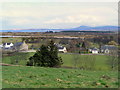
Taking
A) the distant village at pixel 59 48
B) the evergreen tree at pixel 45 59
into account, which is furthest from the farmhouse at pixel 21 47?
the evergreen tree at pixel 45 59

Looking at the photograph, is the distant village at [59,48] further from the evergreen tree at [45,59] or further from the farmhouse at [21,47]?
the evergreen tree at [45,59]

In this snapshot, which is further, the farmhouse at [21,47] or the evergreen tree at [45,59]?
the farmhouse at [21,47]

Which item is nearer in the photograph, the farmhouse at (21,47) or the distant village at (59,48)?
the distant village at (59,48)

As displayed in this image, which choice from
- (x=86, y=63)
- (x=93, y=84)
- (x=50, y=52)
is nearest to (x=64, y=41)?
(x=86, y=63)

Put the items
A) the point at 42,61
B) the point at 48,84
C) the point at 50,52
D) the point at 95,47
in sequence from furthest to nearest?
1. the point at 95,47
2. the point at 50,52
3. the point at 42,61
4. the point at 48,84

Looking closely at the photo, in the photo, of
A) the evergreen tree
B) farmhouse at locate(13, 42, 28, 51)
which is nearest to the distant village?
farmhouse at locate(13, 42, 28, 51)

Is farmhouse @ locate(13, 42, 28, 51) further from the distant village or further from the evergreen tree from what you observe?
the evergreen tree

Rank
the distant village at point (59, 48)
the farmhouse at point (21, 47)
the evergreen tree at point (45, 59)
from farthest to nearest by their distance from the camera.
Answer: the farmhouse at point (21, 47), the distant village at point (59, 48), the evergreen tree at point (45, 59)

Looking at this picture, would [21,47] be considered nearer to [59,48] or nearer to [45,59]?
[59,48]

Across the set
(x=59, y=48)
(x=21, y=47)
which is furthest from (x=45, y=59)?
(x=21, y=47)

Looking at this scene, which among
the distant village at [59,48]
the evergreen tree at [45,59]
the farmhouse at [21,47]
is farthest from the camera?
the farmhouse at [21,47]

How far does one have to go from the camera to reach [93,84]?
693cm

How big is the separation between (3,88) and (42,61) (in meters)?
14.4

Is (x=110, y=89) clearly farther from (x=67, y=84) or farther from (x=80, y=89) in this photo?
(x=67, y=84)
